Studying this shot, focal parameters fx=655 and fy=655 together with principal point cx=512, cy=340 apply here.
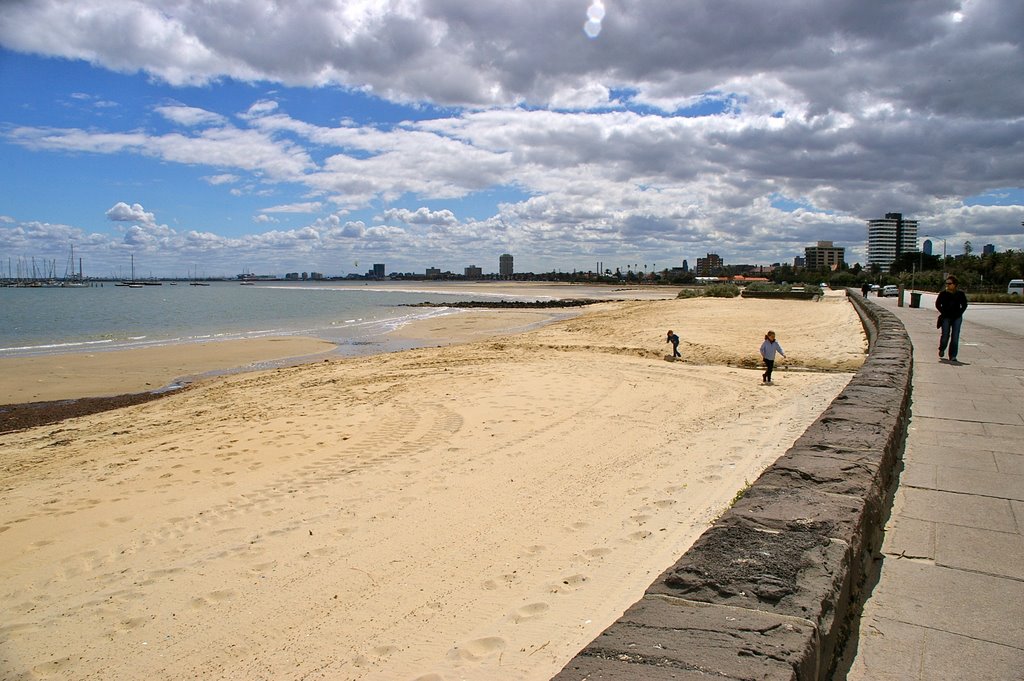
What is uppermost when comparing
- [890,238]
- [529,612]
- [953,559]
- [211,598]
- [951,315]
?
[890,238]

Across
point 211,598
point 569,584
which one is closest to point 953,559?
point 569,584

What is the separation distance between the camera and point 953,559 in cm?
314

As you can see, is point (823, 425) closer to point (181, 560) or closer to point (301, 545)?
point (301, 545)

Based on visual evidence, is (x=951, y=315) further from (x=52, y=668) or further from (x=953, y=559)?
(x=52, y=668)

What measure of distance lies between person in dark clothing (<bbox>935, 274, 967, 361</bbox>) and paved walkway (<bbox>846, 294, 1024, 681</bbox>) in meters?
4.16

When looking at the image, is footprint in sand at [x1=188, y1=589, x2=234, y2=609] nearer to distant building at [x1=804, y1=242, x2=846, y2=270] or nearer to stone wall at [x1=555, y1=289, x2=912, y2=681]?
stone wall at [x1=555, y1=289, x2=912, y2=681]

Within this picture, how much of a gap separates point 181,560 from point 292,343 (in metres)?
21.0

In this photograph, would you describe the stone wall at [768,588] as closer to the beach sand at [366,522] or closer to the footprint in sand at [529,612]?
the beach sand at [366,522]

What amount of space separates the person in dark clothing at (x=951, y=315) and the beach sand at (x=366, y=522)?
1702 mm

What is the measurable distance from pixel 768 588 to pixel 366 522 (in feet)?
12.2

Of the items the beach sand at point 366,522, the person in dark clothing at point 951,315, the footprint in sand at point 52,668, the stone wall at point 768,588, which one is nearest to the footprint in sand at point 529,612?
the beach sand at point 366,522

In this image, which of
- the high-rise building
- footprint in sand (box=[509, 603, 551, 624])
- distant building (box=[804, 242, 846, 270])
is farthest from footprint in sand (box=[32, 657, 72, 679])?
distant building (box=[804, 242, 846, 270])

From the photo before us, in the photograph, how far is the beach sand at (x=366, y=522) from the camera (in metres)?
3.59

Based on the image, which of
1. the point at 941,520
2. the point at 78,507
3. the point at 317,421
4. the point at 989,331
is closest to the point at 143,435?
the point at 317,421
